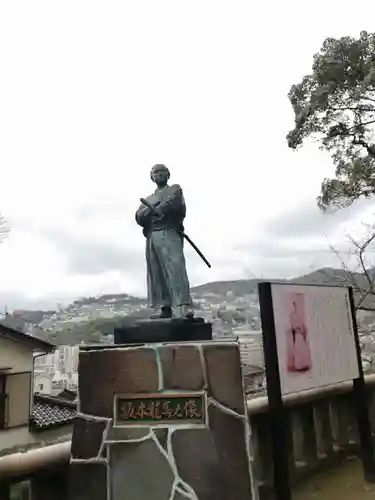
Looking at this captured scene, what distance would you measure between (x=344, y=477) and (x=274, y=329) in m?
1.64

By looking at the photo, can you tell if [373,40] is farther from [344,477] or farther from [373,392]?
[344,477]

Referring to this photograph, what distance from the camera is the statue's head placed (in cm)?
368

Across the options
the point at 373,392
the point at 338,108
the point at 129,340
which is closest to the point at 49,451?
the point at 129,340

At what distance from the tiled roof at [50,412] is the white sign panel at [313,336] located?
20.3ft

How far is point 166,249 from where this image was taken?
137 inches

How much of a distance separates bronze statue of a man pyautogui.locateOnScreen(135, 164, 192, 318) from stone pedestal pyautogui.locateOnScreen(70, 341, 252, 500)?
1.86 ft

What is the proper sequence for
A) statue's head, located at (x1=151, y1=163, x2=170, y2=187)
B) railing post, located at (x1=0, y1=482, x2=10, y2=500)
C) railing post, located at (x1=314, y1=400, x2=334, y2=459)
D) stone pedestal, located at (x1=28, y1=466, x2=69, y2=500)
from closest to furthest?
railing post, located at (x1=0, y1=482, x2=10, y2=500)
stone pedestal, located at (x1=28, y1=466, x2=69, y2=500)
statue's head, located at (x1=151, y1=163, x2=170, y2=187)
railing post, located at (x1=314, y1=400, x2=334, y2=459)

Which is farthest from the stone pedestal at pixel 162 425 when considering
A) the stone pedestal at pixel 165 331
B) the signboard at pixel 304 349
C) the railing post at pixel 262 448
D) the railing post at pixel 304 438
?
the railing post at pixel 304 438

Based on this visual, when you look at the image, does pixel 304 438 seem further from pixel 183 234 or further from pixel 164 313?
pixel 183 234

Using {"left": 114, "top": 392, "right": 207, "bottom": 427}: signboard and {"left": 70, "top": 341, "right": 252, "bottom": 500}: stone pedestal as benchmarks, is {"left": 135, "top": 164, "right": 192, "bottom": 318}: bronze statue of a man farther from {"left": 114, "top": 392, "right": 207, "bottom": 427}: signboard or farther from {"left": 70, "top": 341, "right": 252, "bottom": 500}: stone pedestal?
{"left": 114, "top": 392, "right": 207, "bottom": 427}: signboard

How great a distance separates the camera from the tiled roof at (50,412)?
28.6ft

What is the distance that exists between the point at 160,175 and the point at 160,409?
72.2 inches

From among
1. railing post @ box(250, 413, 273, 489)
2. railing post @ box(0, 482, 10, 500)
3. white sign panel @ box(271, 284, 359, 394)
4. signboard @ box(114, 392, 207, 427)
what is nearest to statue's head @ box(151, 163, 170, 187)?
white sign panel @ box(271, 284, 359, 394)

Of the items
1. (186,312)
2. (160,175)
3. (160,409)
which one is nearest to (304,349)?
(186,312)
